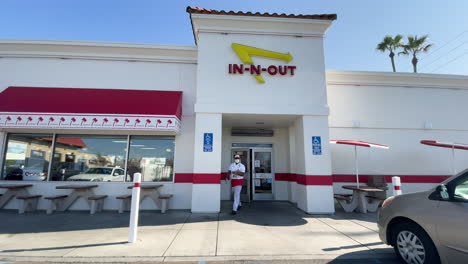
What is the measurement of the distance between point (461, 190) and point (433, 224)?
2.08 feet

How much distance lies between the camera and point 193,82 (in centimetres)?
869

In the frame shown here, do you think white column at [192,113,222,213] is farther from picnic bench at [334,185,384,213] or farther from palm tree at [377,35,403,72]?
palm tree at [377,35,403,72]

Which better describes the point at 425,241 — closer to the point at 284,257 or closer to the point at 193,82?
the point at 284,257

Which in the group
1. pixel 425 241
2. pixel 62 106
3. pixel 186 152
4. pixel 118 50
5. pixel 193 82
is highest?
pixel 118 50

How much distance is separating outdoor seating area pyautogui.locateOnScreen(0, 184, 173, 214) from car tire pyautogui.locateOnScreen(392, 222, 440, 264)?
20.3ft

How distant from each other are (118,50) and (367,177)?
37.0 feet

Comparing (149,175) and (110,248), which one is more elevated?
(149,175)

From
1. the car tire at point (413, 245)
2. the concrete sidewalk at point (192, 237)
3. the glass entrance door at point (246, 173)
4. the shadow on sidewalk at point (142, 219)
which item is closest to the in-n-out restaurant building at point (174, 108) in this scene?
the shadow on sidewalk at point (142, 219)

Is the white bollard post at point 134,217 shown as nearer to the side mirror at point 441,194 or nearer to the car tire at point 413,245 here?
the car tire at point 413,245

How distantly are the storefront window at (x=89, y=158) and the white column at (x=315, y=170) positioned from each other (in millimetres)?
6462

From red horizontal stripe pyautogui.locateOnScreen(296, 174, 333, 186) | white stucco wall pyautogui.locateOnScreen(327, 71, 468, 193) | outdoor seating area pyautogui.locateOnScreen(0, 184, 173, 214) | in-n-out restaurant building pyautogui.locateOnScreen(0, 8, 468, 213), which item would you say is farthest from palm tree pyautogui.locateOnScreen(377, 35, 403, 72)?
outdoor seating area pyautogui.locateOnScreen(0, 184, 173, 214)

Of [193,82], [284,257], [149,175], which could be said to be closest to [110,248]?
[284,257]

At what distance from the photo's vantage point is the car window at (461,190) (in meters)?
3.12

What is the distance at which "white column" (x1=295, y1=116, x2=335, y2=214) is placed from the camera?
7.43m
